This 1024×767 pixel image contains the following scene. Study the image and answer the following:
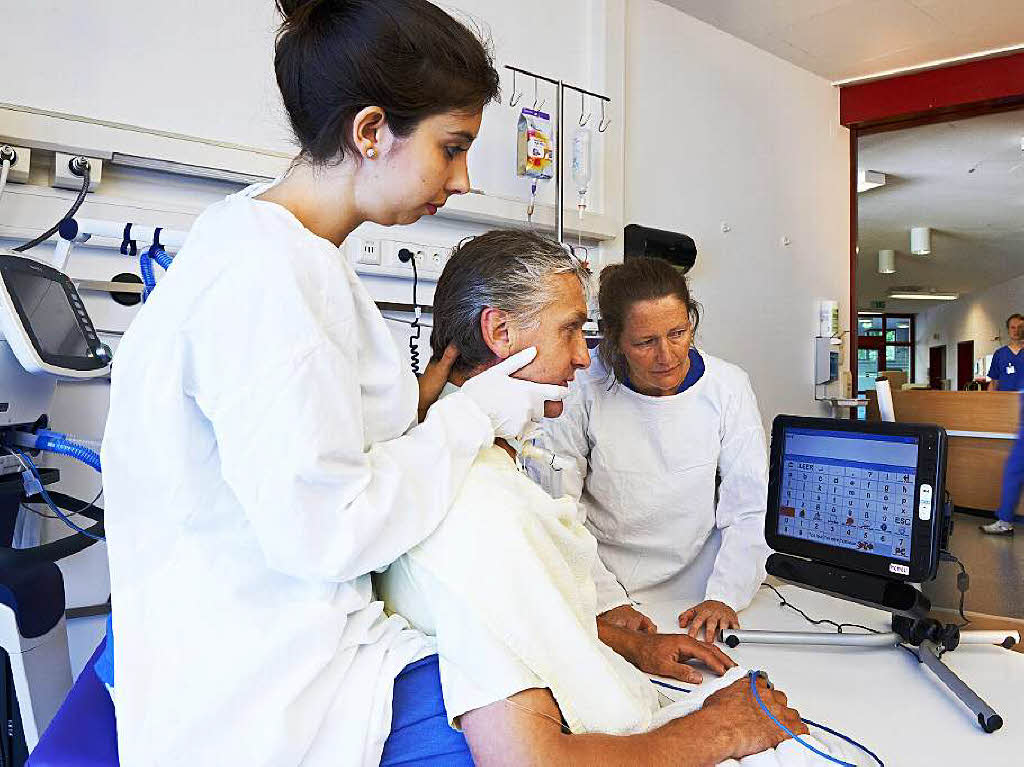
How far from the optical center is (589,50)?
3119 mm

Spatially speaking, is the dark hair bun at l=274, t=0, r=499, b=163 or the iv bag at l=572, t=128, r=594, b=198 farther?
the iv bag at l=572, t=128, r=594, b=198

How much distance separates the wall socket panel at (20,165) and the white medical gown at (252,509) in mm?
1318

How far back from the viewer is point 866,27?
3.69 metres

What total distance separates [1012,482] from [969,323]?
10164 millimetres

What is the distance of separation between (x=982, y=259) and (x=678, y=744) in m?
9.72

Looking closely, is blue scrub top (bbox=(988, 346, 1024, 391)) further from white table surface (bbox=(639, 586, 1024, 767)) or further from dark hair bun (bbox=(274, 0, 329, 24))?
dark hair bun (bbox=(274, 0, 329, 24))

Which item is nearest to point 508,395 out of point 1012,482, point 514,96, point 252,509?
point 252,509

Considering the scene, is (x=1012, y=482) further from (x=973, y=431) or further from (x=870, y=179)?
(x=870, y=179)

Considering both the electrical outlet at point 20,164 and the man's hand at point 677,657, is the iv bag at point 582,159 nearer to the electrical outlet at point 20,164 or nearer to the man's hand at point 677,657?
the electrical outlet at point 20,164

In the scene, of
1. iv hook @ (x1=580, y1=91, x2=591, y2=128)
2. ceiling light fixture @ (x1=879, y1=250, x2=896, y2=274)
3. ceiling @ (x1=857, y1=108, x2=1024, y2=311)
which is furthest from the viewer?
ceiling light fixture @ (x1=879, y1=250, x2=896, y2=274)

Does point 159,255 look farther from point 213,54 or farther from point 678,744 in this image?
point 678,744

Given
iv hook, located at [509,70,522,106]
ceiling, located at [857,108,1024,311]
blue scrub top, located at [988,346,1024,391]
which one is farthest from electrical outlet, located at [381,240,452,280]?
blue scrub top, located at [988,346,1024,391]

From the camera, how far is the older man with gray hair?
2.56 ft

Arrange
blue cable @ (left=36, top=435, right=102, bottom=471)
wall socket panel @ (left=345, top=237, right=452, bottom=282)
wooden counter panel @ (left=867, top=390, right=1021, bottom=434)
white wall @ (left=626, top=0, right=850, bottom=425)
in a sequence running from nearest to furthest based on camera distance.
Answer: blue cable @ (left=36, top=435, right=102, bottom=471), wooden counter panel @ (left=867, top=390, right=1021, bottom=434), wall socket panel @ (left=345, top=237, right=452, bottom=282), white wall @ (left=626, top=0, right=850, bottom=425)
